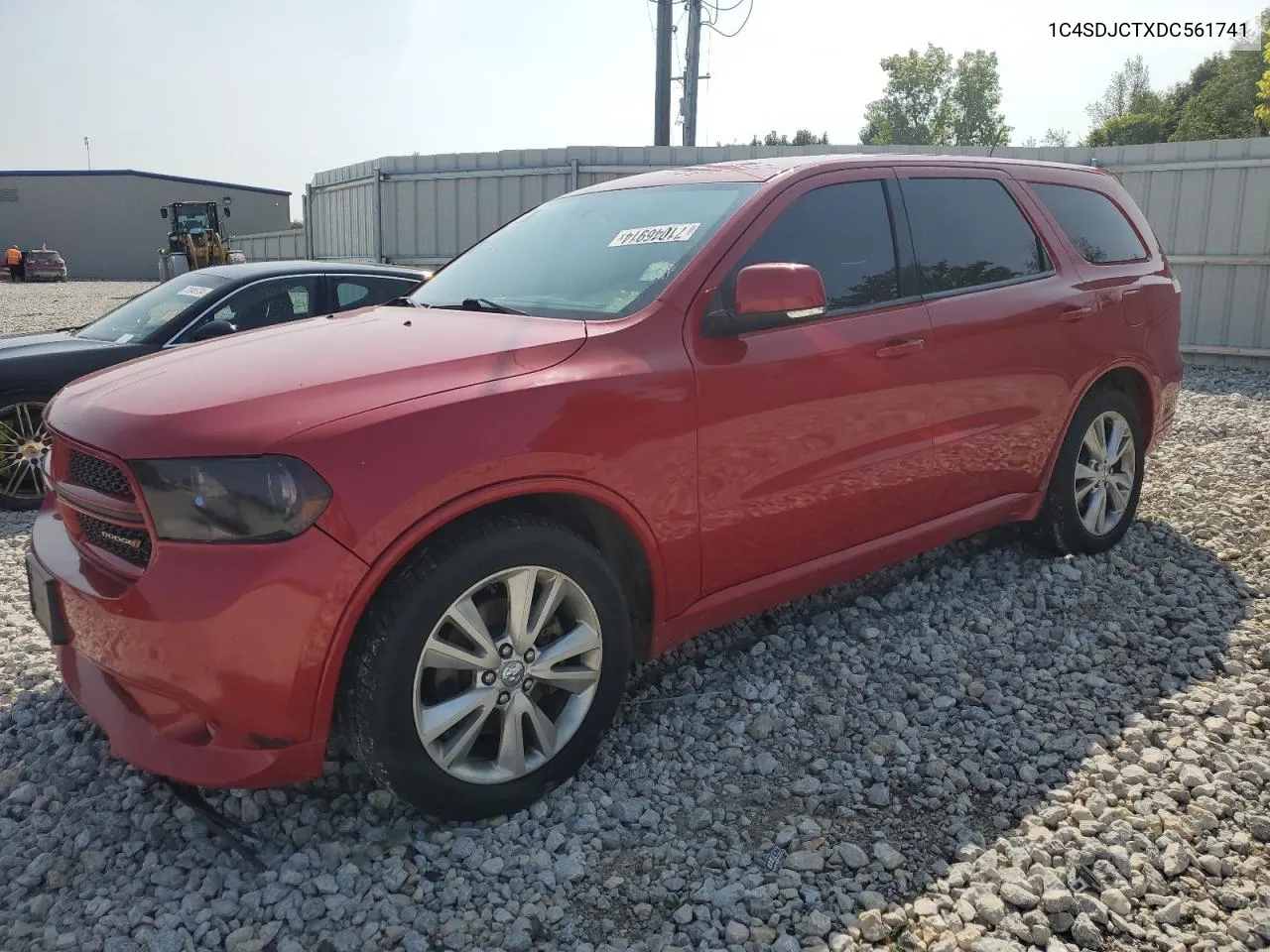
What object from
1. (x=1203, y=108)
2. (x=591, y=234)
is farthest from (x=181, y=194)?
(x=591, y=234)

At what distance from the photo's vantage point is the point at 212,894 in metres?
2.58

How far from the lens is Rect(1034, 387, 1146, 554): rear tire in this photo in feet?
15.2

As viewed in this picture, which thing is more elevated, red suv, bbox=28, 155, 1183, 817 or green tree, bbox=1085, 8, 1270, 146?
green tree, bbox=1085, 8, 1270, 146

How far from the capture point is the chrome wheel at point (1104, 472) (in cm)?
475

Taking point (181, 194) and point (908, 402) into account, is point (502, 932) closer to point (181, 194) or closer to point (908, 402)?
point (908, 402)

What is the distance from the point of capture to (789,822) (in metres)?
2.86

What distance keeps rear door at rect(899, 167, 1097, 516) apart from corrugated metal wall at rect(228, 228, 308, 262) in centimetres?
2357

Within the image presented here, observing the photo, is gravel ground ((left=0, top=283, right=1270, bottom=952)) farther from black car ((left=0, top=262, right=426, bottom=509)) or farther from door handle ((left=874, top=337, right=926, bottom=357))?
black car ((left=0, top=262, right=426, bottom=509))

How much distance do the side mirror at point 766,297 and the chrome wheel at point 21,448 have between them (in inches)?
191

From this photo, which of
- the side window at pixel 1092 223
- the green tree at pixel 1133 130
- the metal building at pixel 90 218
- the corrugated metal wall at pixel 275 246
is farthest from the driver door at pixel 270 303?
Answer: the green tree at pixel 1133 130

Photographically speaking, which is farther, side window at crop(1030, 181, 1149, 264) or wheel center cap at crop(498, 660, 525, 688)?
side window at crop(1030, 181, 1149, 264)

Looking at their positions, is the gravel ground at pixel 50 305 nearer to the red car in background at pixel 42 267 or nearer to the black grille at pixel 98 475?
the red car in background at pixel 42 267

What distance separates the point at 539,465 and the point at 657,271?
912 mm

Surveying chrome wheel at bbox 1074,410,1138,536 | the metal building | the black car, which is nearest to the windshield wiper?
chrome wheel at bbox 1074,410,1138,536
